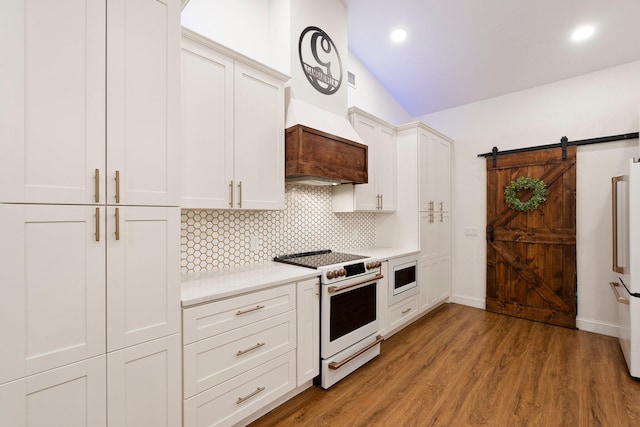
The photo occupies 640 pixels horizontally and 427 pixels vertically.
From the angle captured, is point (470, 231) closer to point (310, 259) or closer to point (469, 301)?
point (469, 301)

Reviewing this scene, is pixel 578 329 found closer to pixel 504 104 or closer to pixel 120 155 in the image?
pixel 504 104

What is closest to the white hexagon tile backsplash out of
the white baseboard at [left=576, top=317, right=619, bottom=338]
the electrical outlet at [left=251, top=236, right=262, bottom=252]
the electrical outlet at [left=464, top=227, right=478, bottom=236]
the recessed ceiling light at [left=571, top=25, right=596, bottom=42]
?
the electrical outlet at [left=251, top=236, right=262, bottom=252]

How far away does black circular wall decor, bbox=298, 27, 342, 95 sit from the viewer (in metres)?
2.72

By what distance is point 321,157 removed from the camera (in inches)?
98.0

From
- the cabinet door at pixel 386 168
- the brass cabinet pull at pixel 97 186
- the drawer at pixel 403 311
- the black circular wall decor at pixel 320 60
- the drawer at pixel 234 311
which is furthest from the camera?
the cabinet door at pixel 386 168

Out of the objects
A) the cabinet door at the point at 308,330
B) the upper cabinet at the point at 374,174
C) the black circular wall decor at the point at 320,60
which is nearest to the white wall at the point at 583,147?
the upper cabinet at the point at 374,174

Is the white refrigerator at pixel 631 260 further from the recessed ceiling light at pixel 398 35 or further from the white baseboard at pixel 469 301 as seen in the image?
the recessed ceiling light at pixel 398 35

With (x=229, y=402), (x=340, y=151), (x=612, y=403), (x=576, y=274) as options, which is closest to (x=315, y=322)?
(x=229, y=402)

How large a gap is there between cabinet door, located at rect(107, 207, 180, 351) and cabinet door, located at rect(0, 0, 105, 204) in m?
0.20

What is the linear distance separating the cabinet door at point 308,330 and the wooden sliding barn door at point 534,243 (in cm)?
309

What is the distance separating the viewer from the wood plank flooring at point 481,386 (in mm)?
1981

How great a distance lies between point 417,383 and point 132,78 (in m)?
2.86

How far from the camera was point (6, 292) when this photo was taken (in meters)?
1.09

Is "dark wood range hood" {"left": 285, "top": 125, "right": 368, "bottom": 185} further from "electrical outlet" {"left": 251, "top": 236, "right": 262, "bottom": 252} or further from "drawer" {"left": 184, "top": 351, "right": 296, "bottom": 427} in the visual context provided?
"drawer" {"left": 184, "top": 351, "right": 296, "bottom": 427}
